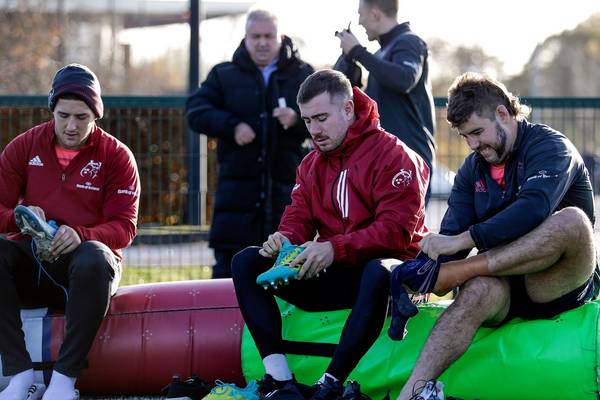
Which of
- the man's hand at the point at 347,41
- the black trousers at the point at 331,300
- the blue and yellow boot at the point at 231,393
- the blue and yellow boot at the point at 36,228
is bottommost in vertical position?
the blue and yellow boot at the point at 231,393

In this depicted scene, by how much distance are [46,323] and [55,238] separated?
21.8 inches

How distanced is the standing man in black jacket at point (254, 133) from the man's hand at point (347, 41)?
1.69 feet

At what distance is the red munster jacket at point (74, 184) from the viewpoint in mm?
5711

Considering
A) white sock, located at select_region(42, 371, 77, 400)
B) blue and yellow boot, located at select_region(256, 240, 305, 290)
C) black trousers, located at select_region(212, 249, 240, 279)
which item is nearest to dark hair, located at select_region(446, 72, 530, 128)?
blue and yellow boot, located at select_region(256, 240, 305, 290)

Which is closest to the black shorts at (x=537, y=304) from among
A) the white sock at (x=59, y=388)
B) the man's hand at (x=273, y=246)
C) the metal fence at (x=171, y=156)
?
the man's hand at (x=273, y=246)

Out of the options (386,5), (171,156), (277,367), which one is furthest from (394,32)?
(171,156)

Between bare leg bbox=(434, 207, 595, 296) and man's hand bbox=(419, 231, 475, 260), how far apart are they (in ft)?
0.18

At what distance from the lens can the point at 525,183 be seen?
15.7 feet

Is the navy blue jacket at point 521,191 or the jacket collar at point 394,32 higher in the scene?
the jacket collar at point 394,32

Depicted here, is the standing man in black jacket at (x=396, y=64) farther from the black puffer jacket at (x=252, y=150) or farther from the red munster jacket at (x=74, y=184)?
the red munster jacket at (x=74, y=184)

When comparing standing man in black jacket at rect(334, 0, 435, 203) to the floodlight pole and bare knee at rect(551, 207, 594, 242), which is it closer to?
bare knee at rect(551, 207, 594, 242)

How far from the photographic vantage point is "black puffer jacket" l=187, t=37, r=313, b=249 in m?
7.10

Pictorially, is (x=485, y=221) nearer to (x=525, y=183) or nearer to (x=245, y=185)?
(x=525, y=183)

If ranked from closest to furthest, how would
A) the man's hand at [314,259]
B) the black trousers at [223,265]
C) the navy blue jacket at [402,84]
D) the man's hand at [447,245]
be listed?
the man's hand at [447,245] → the man's hand at [314,259] → the navy blue jacket at [402,84] → the black trousers at [223,265]
